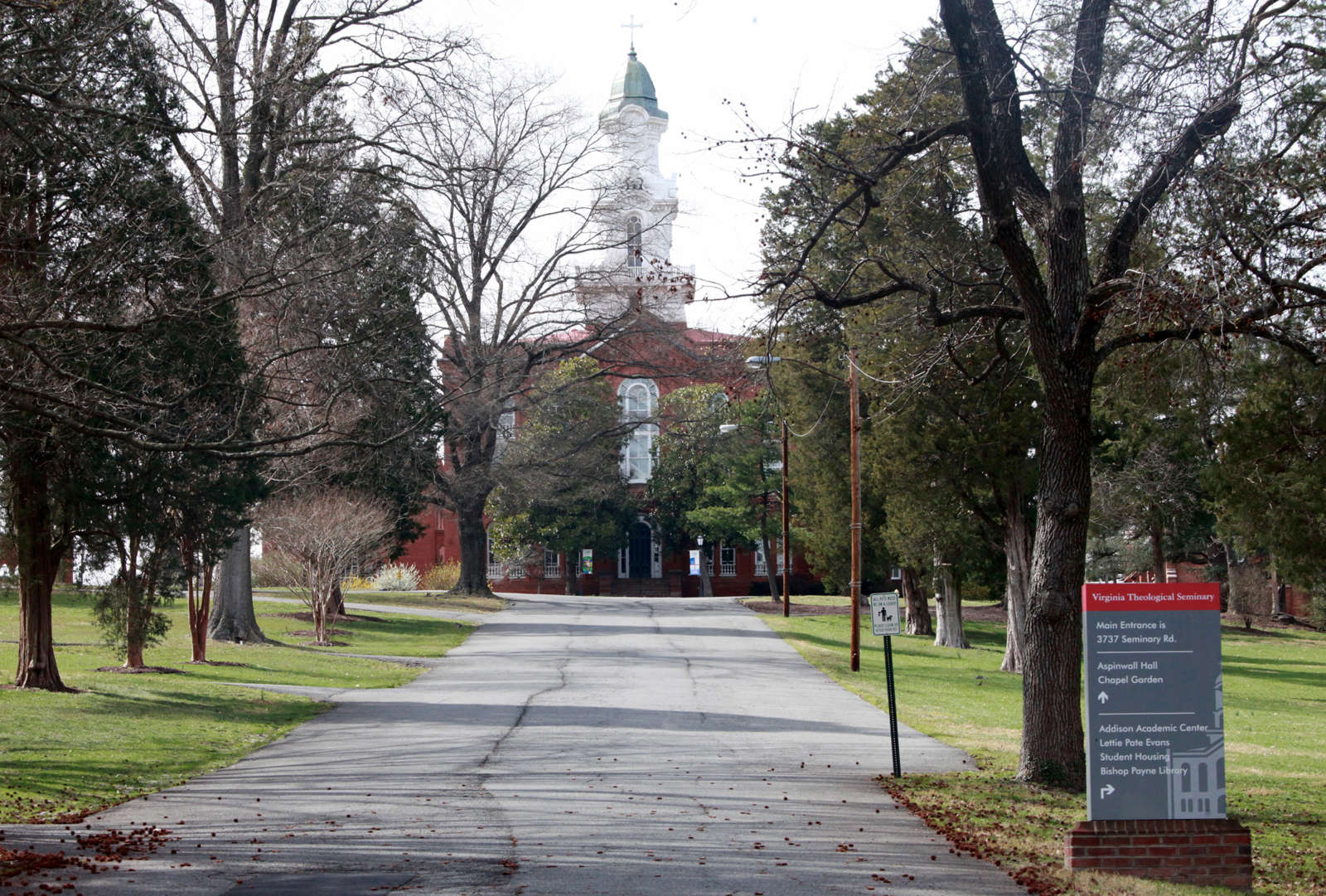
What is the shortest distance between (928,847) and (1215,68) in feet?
22.4

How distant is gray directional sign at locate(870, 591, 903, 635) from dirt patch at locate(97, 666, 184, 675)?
12.9 m

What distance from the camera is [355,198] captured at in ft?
54.4

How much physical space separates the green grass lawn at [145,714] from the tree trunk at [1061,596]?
26.4 feet

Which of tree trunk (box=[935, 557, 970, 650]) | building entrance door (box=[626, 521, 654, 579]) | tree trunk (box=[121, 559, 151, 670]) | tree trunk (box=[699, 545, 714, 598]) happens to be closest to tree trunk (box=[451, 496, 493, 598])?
tree trunk (box=[699, 545, 714, 598])

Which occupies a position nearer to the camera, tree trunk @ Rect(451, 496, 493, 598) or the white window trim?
tree trunk @ Rect(451, 496, 493, 598)

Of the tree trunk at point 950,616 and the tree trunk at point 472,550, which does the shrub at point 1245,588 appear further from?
the tree trunk at point 472,550

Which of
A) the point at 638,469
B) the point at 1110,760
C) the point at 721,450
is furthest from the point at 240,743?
the point at 638,469

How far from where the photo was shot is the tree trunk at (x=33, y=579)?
1722cm

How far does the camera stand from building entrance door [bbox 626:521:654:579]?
66312 mm

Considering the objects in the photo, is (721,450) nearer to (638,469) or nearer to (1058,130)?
(638,469)

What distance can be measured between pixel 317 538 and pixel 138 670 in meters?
6.80

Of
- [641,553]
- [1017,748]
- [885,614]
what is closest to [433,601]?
[641,553]

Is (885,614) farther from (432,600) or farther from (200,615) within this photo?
A: (432,600)

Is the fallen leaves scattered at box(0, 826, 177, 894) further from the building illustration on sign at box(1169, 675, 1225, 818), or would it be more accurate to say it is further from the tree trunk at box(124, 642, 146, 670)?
the tree trunk at box(124, 642, 146, 670)
